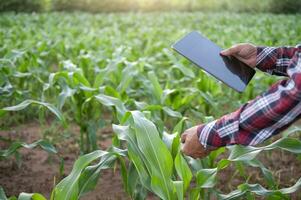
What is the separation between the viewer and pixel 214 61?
2119mm

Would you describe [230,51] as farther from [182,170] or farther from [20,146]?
[20,146]

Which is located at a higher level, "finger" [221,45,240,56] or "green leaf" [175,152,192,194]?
"finger" [221,45,240,56]

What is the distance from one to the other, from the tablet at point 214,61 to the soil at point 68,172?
1.40 metres

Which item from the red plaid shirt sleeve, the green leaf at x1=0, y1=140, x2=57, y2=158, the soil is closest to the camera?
the red plaid shirt sleeve

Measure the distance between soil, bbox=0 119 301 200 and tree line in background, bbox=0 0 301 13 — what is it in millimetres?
19846

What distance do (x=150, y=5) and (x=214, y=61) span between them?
27676 mm

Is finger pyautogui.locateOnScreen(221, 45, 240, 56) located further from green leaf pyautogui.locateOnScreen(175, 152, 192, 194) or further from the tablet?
green leaf pyautogui.locateOnScreen(175, 152, 192, 194)

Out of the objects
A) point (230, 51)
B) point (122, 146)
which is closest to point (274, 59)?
point (230, 51)

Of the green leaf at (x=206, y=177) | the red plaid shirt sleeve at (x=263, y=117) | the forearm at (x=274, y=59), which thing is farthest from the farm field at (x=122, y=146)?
the forearm at (x=274, y=59)

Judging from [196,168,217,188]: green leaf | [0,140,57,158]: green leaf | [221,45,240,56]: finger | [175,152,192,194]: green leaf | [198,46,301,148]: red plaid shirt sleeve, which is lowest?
[0,140,57,158]: green leaf

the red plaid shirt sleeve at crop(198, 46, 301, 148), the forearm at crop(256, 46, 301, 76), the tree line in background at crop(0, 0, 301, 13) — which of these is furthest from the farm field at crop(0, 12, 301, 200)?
the tree line in background at crop(0, 0, 301, 13)

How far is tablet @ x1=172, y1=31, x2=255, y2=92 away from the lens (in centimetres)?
205

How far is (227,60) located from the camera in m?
2.17

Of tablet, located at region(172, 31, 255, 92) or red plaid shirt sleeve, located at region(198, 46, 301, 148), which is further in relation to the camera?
tablet, located at region(172, 31, 255, 92)
